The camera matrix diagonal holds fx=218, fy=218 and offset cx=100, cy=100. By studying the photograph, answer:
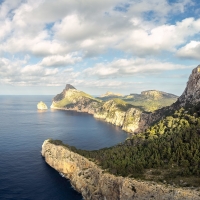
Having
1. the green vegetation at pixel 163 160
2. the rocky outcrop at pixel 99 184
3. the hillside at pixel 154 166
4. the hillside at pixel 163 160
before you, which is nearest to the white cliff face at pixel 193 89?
the hillside at pixel 154 166

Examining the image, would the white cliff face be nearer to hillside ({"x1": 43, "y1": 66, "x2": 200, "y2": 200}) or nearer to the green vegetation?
hillside ({"x1": 43, "y1": 66, "x2": 200, "y2": 200})

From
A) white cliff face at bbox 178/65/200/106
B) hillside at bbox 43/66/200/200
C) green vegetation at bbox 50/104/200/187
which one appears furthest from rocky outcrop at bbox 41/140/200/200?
white cliff face at bbox 178/65/200/106

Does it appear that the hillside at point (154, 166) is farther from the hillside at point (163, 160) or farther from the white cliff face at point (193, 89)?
the white cliff face at point (193, 89)

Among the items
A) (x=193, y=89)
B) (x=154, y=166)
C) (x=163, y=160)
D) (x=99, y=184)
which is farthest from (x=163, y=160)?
(x=193, y=89)

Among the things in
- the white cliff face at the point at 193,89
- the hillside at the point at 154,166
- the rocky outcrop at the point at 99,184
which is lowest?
the rocky outcrop at the point at 99,184

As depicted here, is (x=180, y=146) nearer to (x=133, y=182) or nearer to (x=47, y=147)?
(x=133, y=182)

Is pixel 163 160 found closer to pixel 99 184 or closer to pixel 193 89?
pixel 99 184

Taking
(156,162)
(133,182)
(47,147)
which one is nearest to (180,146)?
(156,162)

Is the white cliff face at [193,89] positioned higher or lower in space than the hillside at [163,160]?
higher
